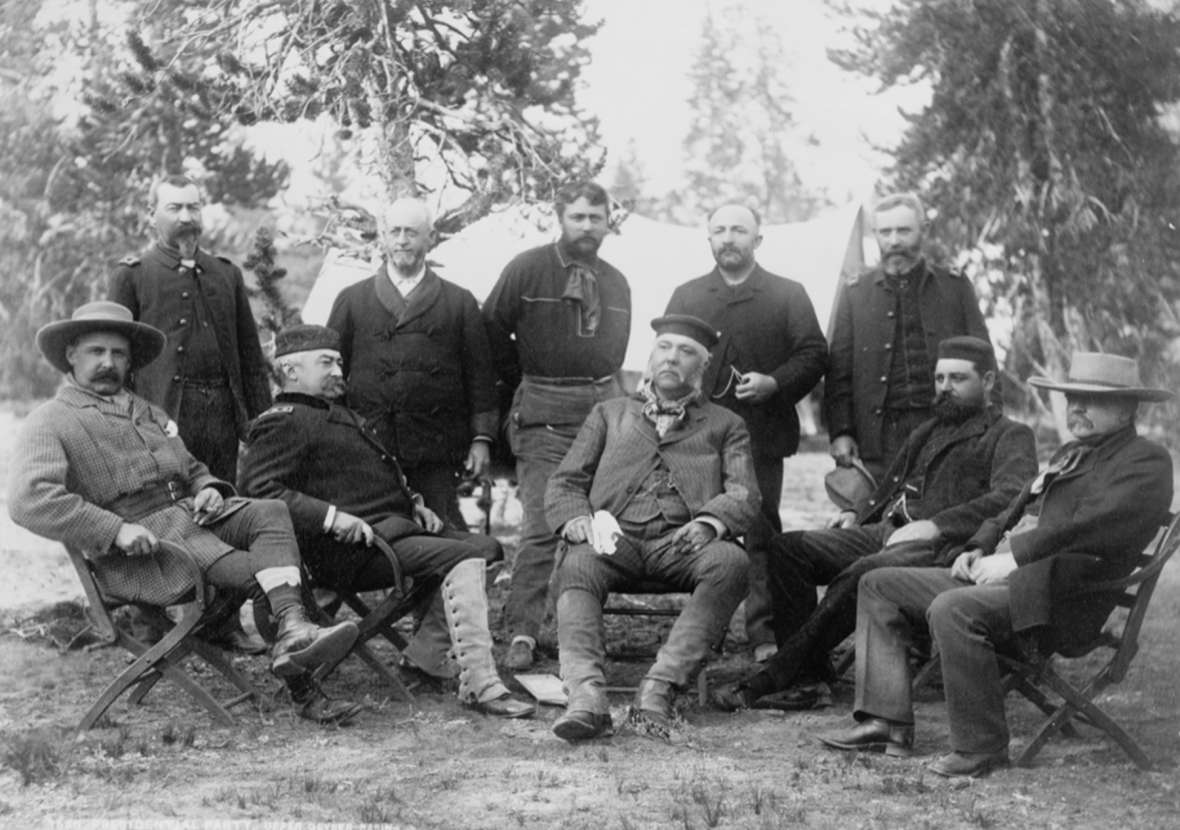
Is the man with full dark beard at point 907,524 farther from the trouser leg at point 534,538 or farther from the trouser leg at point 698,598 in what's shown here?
the trouser leg at point 534,538

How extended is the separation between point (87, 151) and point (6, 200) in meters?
1.39

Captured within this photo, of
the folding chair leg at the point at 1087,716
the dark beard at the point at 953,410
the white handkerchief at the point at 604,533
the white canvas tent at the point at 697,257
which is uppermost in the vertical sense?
the white canvas tent at the point at 697,257

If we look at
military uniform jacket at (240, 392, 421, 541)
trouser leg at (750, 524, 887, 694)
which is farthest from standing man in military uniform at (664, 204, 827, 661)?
military uniform jacket at (240, 392, 421, 541)

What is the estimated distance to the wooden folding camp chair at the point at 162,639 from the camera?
14.3 feet

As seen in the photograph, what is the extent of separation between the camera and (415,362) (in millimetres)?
5512

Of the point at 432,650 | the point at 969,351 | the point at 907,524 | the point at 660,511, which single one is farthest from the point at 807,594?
the point at 432,650

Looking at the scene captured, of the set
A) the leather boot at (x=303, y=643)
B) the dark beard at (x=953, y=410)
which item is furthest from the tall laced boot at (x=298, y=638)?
the dark beard at (x=953, y=410)

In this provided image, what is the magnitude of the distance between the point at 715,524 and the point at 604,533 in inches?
16.6

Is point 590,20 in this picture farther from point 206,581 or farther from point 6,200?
point 6,200

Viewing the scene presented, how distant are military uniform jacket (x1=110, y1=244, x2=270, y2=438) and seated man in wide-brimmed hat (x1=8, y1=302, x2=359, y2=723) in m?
0.69

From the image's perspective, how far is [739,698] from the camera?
4.84 meters

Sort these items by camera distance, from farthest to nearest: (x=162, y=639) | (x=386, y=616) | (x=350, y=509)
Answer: (x=350, y=509)
(x=386, y=616)
(x=162, y=639)

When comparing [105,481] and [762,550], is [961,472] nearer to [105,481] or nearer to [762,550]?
[762,550]

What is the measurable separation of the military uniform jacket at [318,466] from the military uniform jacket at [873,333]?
200 cm
